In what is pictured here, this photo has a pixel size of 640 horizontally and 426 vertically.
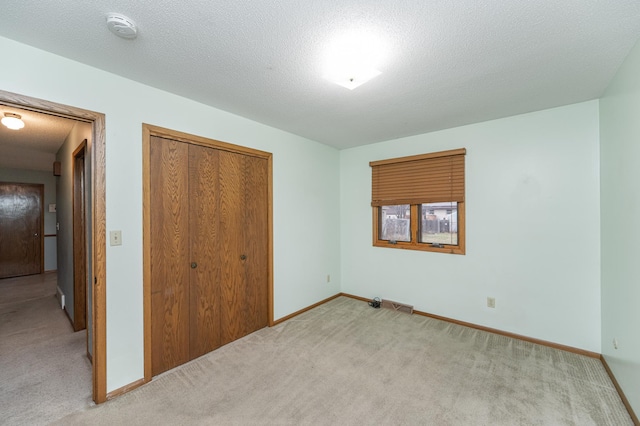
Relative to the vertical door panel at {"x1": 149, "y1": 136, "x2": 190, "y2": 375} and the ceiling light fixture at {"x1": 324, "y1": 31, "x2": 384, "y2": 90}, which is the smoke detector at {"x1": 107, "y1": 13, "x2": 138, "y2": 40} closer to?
the vertical door panel at {"x1": 149, "y1": 136, "x2": 190, "y2": 375}

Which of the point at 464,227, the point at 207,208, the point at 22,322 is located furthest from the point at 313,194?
the point at 22,322

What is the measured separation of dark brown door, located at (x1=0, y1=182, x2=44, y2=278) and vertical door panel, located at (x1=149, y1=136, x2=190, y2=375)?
19.6ft

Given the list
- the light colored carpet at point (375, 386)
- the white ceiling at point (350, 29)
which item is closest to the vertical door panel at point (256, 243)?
the light colored carpet at point (375, 386)

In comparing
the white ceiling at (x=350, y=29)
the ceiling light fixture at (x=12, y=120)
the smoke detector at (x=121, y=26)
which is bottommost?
the ceiling light fixture at (x=12, y=120)

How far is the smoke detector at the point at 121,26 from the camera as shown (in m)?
1.36

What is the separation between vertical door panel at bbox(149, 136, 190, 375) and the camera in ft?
7.19

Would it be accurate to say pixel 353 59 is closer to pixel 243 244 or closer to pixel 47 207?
pixel 243 244

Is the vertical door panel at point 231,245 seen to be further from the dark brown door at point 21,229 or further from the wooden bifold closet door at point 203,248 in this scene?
the dark brown door at point 21,229

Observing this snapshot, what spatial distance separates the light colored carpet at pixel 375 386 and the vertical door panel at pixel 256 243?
0.94 feet

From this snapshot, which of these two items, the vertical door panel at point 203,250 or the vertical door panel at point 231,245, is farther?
the vertical door panel at point 231,245

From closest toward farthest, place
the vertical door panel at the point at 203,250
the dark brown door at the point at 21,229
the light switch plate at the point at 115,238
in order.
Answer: the light switch plate at the point at 115,238 < the vertical door panel at the point at 203,250 < the dark brown door at the point at 21,229

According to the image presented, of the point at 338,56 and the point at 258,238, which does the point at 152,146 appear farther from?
the point at 338,56

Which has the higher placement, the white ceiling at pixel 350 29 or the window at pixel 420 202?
the white ceiling at pixel 350 29

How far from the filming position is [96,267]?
1.90 metres
